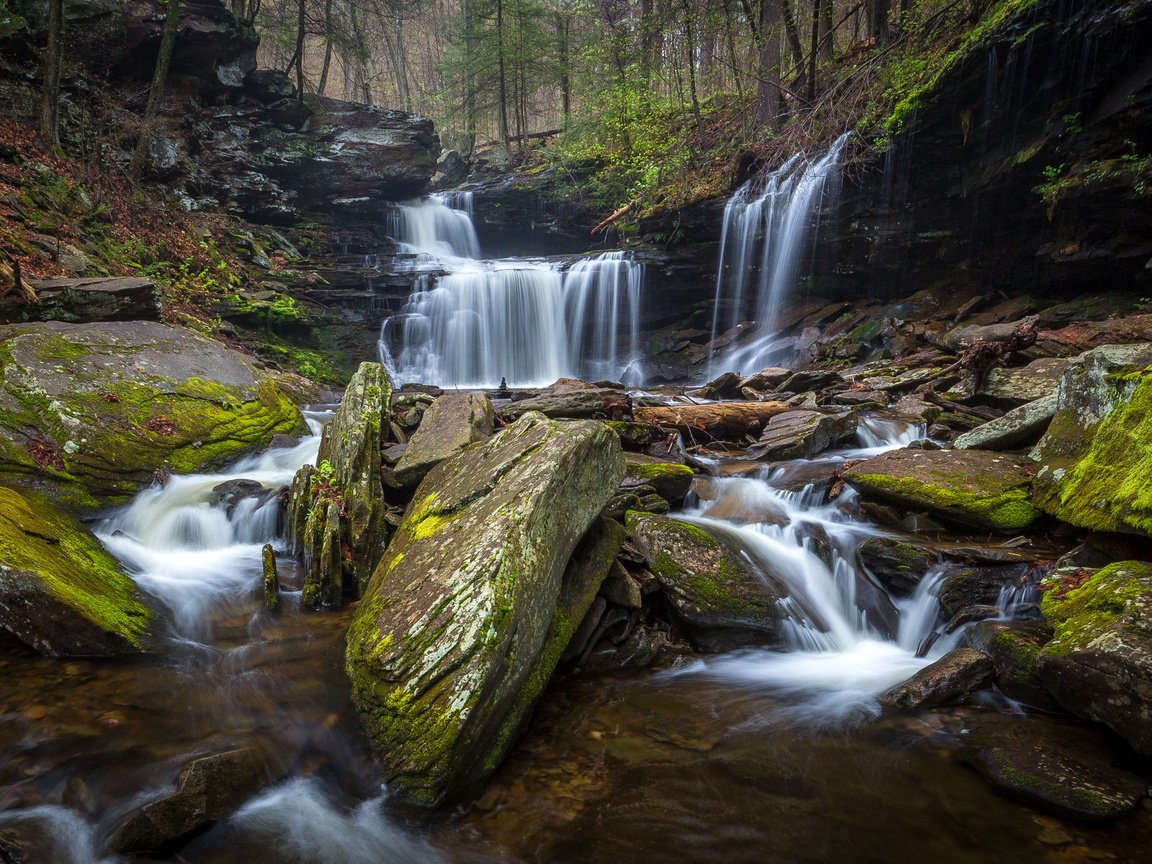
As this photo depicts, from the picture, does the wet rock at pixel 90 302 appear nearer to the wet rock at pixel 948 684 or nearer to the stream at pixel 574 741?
the stream at pixel 574 741

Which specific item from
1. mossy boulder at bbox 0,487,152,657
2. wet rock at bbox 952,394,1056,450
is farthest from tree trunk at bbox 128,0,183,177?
wet rock at bbox 952,394,1056,450

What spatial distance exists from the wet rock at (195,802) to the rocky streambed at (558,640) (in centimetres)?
1

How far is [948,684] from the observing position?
358 cm

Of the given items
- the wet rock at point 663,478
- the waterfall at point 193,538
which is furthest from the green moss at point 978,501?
the waterfall at point 193,538

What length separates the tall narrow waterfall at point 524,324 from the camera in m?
16.1

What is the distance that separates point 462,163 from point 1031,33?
74.3 feet

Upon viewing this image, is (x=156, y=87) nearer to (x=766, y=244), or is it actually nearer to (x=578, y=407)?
(x=578, y=407)

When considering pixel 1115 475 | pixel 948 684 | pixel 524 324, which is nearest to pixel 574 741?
pixel 948 684

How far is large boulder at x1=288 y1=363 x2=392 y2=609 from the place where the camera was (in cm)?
472

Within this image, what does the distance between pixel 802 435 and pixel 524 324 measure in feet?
35.2

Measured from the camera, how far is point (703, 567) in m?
4.62

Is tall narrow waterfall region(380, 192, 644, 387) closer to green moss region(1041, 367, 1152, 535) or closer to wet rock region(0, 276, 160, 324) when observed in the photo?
wet rock region(0, 276, 160, 324)

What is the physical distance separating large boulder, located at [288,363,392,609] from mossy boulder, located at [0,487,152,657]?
1.19m

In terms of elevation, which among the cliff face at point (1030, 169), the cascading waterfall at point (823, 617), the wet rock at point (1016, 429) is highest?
the cliff face at point (1030, 169)
